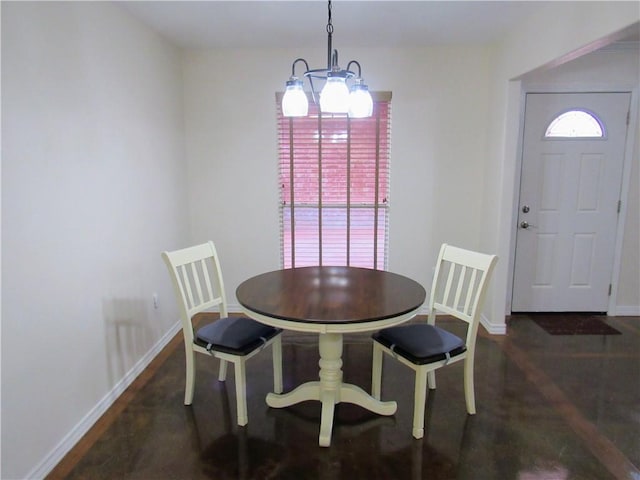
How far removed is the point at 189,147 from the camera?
11.6ft

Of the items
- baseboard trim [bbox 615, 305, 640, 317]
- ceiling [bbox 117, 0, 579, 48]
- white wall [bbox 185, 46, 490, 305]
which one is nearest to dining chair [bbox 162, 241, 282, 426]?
white wall [bbox 185, 46, 490, 305]

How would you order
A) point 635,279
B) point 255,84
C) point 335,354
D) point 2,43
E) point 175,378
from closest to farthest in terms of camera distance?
1. point 2,43
2. point 335,354
3. point 175,378
4. point 255,84
5. point 635,279

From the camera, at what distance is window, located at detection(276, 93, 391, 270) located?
3477 mm

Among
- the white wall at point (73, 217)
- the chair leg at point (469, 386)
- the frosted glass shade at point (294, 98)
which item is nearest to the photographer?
the white wall at point (73, 217)

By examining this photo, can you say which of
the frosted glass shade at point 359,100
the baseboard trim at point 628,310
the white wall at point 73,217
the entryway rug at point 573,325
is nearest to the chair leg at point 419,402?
the frosted glass shade at point 359,100

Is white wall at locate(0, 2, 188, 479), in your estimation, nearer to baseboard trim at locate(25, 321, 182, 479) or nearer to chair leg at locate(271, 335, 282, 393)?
baseboard trim at locate(25, 321, 182, 479)

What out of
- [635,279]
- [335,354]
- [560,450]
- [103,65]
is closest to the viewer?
[560,450]

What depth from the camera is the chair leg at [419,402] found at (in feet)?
6.44

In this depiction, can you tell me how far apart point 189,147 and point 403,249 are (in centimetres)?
212

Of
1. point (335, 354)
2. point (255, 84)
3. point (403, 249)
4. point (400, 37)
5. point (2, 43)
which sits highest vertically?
point (400, 37)

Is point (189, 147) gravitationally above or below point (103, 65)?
below

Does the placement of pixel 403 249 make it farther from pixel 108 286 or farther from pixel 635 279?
pixel 108 286

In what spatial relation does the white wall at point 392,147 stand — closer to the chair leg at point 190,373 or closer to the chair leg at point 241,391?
the chair leg at point 190,373

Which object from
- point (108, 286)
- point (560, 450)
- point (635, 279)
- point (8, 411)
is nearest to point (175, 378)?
point (108, 286)
